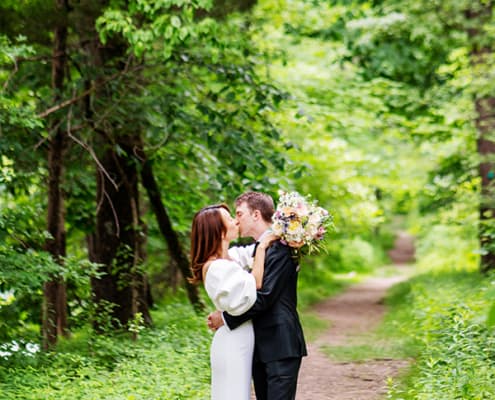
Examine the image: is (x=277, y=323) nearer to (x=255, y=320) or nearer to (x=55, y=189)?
(x=255, y=320)

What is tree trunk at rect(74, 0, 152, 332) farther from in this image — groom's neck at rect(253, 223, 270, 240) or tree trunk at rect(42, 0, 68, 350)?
groom's neck at rect(253, 223, 270, 240)

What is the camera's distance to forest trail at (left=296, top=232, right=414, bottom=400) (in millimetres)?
7394

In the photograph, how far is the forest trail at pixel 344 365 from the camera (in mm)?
7394

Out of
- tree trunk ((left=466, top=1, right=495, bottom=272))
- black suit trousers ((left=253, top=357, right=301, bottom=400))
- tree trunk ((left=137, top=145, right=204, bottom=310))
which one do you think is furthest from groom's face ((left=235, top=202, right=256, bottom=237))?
tree trunk ((left=466, top=1, right=495, bottom=272))

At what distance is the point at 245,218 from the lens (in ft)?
14.6

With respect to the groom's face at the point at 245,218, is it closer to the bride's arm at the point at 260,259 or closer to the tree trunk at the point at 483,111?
the bride's arm at the point at 260,259

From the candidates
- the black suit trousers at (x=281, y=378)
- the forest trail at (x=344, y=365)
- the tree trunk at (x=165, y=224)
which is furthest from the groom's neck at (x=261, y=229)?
the tree trunk at (x=165, y=224)

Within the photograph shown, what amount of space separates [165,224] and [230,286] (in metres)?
6.81

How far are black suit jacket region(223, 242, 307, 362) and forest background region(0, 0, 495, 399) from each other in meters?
1.54

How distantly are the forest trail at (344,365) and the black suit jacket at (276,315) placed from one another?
3.15 metres

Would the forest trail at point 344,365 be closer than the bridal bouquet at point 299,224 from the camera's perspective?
No

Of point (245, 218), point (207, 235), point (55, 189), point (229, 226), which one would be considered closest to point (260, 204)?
point (245, 218)

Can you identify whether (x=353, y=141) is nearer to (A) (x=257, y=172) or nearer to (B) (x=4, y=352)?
(A) (x=257, y=172)

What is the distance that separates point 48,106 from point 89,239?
12.8ft
